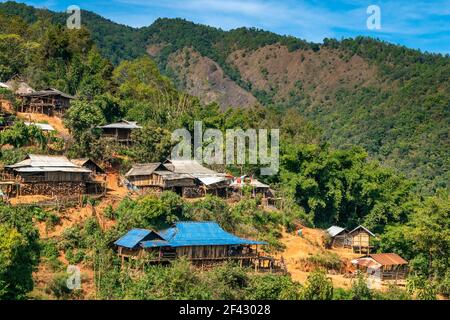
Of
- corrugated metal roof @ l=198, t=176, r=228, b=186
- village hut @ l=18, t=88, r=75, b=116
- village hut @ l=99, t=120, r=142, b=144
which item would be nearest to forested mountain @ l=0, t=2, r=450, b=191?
corrugated metal roof @ l=198, t=176, r=228, b=186

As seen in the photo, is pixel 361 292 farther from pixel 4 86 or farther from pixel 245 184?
pixel 4 86

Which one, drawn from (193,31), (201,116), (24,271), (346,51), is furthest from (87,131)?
(193,31)

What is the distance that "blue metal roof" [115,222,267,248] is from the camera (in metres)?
31.2

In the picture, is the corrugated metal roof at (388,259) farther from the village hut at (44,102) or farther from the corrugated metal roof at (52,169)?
the village hut at (44,102)

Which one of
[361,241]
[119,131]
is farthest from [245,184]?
[119,131]

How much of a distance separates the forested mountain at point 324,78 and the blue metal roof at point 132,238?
4950cm

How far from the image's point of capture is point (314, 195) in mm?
46375

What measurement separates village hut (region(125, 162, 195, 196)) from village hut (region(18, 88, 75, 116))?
1168cm

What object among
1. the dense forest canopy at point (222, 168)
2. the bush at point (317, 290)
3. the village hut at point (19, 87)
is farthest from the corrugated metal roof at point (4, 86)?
the bush at point (317, 290)

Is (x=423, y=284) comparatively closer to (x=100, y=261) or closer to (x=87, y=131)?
(x=100, y=261)

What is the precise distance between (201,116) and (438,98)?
4867cm

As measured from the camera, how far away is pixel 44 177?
36094mm

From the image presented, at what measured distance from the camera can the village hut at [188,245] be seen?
3114 centimetres

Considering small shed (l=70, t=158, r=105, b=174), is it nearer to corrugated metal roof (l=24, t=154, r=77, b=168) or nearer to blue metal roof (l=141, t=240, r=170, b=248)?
corrugated metal roof (l=24, t=154, r=77, b=168)
